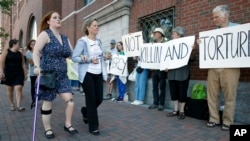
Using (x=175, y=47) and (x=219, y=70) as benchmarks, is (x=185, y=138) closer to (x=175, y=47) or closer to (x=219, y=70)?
(x=219, y=70)

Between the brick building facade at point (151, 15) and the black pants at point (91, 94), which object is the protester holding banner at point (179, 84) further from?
the black pants at point (91, 94)

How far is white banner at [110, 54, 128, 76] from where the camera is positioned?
9133 mm

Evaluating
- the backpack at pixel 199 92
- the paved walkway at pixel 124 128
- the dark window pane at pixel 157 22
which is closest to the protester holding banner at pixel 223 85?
the paved walkway at pixel 124 128

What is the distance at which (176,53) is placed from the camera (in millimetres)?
6625

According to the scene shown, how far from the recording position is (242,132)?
3096 mm

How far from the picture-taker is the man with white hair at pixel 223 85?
5172 mm

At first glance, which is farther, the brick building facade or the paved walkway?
the brick building facade

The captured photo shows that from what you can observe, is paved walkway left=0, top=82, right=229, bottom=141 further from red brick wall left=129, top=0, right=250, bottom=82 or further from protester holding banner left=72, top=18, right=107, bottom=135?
red brick wall left=129, top=0, right=250, bottom=82

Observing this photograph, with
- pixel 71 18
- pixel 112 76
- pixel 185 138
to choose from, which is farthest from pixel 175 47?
pixel 71 18

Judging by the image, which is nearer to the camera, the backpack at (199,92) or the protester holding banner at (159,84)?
the backpack at (199,92)

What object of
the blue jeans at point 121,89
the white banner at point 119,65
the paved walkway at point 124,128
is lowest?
the paved walkway at point 124,128

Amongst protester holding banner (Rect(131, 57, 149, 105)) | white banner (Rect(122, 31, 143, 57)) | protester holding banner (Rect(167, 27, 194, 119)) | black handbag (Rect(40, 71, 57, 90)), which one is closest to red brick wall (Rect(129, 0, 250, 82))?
protester holding banner (Rect(167, 27, 194, 119))

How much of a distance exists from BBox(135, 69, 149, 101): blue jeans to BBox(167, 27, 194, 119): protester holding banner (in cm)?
173

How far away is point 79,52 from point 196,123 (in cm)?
263
